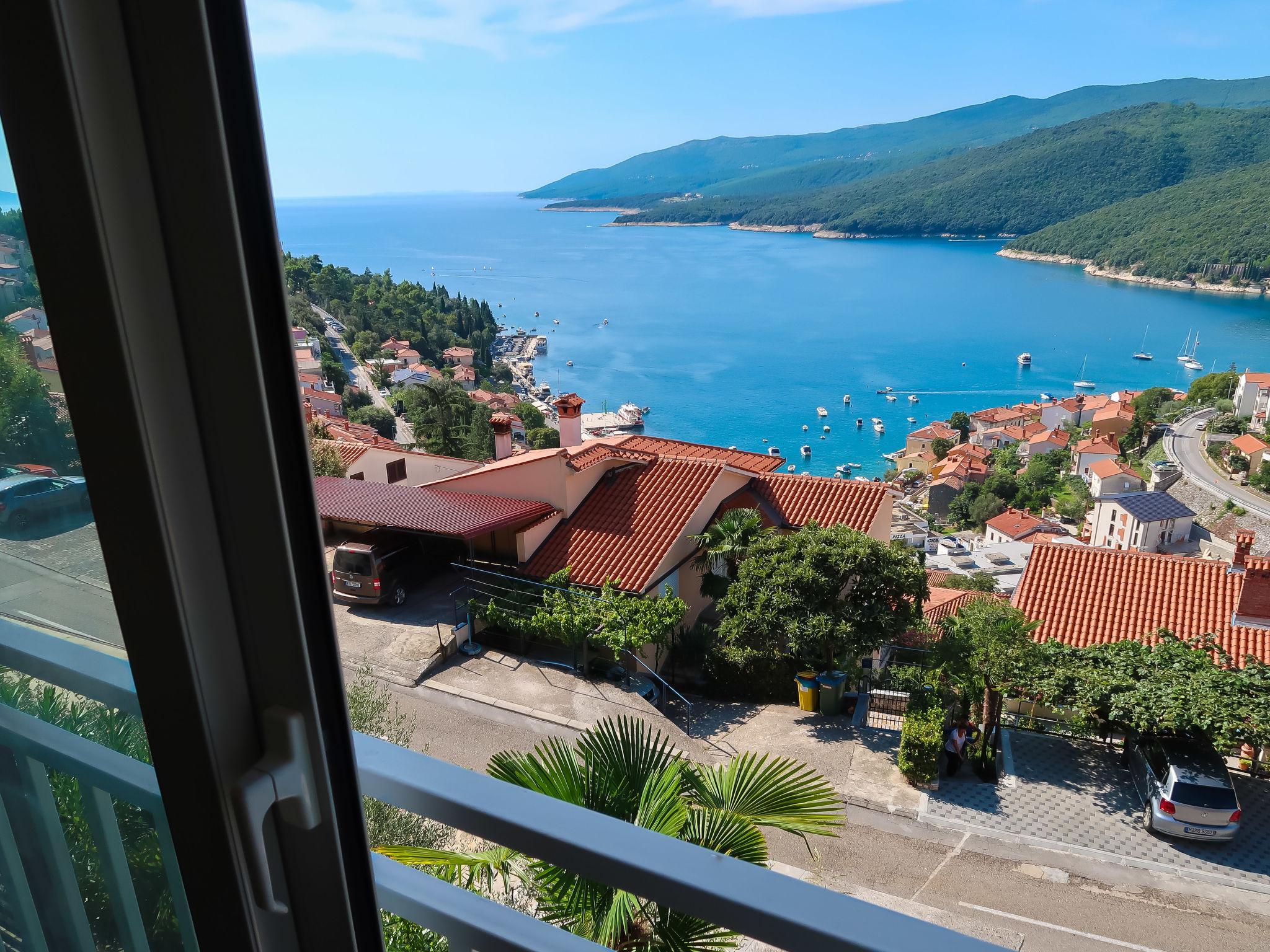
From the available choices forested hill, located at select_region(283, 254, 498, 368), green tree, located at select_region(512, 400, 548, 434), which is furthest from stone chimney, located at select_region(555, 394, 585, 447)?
forested hill, located at select_region(283, 254, 498, 368)

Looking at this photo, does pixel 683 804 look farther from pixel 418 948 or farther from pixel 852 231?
pixel 852 231

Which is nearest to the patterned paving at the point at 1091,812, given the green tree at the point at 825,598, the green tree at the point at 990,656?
the green tree at the point at 990,656

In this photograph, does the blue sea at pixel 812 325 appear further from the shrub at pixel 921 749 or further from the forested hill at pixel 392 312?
the shrub at pixel 921 749

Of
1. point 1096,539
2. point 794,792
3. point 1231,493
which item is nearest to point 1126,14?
point 1231,493

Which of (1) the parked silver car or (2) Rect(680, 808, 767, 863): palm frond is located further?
(1) the parked silver car

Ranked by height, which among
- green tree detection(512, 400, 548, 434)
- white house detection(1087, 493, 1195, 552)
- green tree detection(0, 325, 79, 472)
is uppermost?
green tree detection(0, 325, 79, 472)

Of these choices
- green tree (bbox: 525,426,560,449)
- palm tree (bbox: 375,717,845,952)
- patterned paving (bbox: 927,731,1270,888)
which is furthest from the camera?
green tree (bbox: 525,426,560,449)

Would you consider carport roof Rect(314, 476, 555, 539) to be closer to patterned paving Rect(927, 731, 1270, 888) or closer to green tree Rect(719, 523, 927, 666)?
green tree Rect(719, 523, 927, 666)
